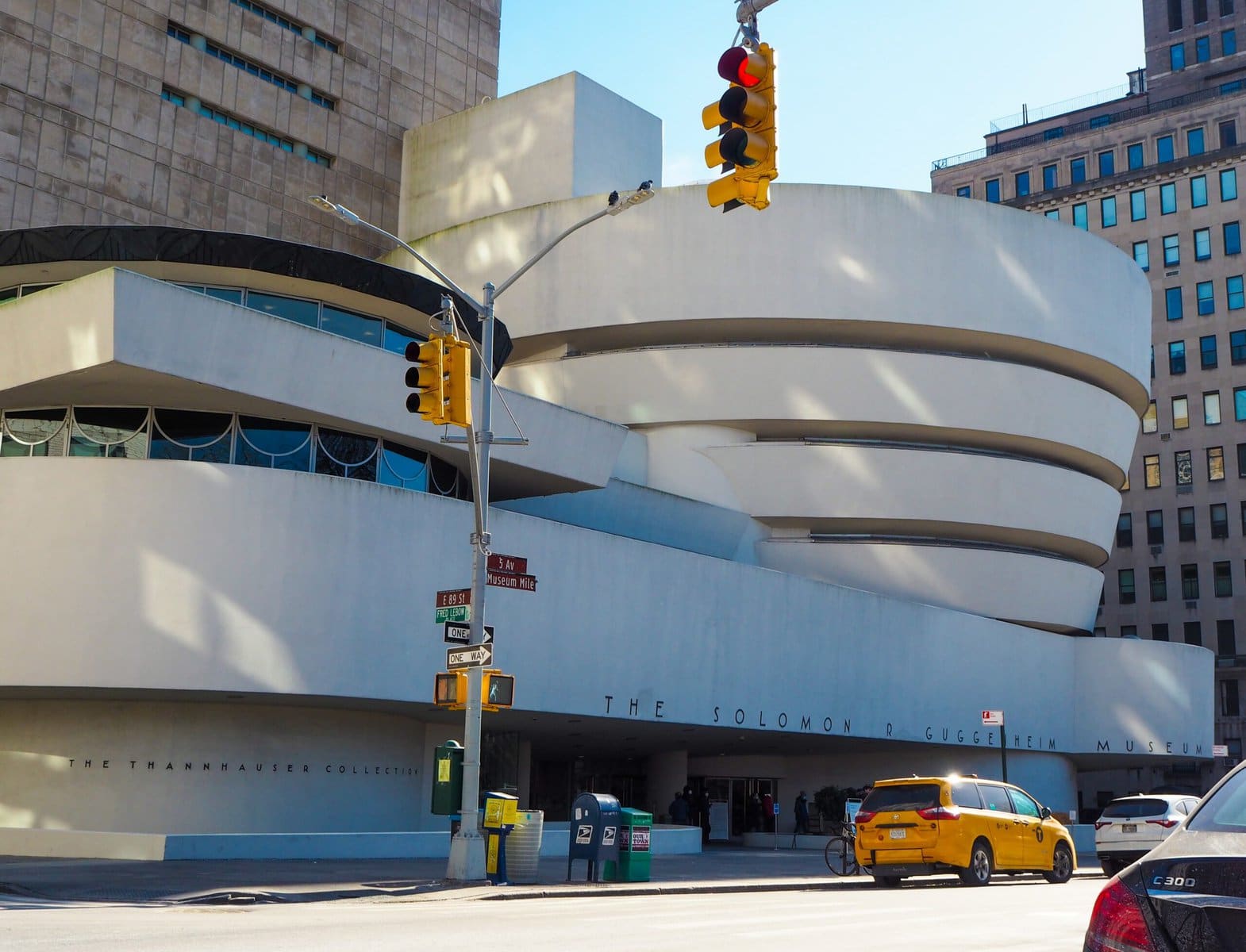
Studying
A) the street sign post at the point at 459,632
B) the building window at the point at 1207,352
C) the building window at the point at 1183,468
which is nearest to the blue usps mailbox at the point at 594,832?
the street sign post at the point at 459,632

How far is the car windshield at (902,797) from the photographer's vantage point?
859 inches

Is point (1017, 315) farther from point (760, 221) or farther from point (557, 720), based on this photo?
point (557, 720)

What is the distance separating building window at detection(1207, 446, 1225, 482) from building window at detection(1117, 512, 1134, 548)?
5189 mm

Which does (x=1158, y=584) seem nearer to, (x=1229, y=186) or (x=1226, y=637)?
(x=1226, y=637)

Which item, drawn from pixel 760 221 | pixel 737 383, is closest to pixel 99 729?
pixel 737 383

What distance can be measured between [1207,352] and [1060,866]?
64.5 metres

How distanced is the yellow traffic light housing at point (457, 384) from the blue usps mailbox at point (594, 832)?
740cm

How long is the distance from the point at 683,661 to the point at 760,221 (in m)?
15.6

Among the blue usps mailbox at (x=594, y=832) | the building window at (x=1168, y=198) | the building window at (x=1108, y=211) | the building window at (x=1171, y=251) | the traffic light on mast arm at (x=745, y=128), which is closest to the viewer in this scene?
the traffic light on mast arm at (x=745, y=128)

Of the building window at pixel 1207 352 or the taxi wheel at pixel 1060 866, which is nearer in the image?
the taxi wheel at pixel 1060 866

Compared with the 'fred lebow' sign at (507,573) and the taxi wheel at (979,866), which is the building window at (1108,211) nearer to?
the taxi wheel at (979,866)

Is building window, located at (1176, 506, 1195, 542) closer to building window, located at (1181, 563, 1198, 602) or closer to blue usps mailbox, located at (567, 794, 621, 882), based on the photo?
building window, located at (1181, 563, 1198, 602)

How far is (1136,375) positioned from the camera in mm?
51281

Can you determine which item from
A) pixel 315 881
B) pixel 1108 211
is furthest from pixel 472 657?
pixel 1108 211
